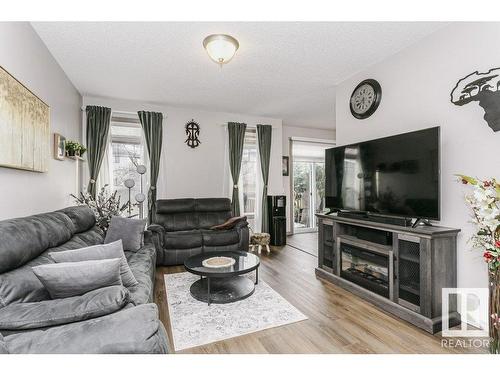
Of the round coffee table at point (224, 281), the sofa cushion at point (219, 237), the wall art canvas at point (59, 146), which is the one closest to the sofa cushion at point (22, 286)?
the round coffee table at point (224, 281)

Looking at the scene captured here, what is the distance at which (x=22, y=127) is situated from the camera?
6.88 ft

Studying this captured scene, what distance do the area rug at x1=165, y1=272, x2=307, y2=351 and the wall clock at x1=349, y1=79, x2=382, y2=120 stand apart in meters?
2.46

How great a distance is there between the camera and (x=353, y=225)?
2939 mm

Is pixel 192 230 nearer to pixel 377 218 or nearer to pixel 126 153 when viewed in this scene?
pixel 126 153

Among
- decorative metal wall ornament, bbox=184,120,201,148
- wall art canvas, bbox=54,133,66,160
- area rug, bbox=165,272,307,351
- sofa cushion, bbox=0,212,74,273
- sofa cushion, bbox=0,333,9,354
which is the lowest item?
area rug, bbox=165,272,307,351

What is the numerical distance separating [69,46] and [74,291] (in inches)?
100.0

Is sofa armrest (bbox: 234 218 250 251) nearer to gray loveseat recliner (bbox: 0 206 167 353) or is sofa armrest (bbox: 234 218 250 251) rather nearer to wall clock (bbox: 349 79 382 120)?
gray loveseat recliner (bbox: 0 206 167 353)

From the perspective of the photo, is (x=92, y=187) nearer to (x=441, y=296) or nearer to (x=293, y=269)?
(x=293, y=269)

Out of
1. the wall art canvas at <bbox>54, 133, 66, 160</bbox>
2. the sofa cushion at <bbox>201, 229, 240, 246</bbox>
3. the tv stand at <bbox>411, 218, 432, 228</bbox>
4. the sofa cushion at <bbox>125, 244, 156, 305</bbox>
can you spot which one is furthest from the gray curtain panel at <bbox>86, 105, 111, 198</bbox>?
the tv stand at <bbox>411, 218, 432, 228</bbox>

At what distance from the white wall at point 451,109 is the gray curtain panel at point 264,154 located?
280 cm

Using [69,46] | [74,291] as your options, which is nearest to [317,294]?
[74,291]

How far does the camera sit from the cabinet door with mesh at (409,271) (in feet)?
7.27

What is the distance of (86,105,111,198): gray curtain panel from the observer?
13.6 feet

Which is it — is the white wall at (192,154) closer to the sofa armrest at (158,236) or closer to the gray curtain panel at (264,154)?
the gray curtain panel at (264,154)
